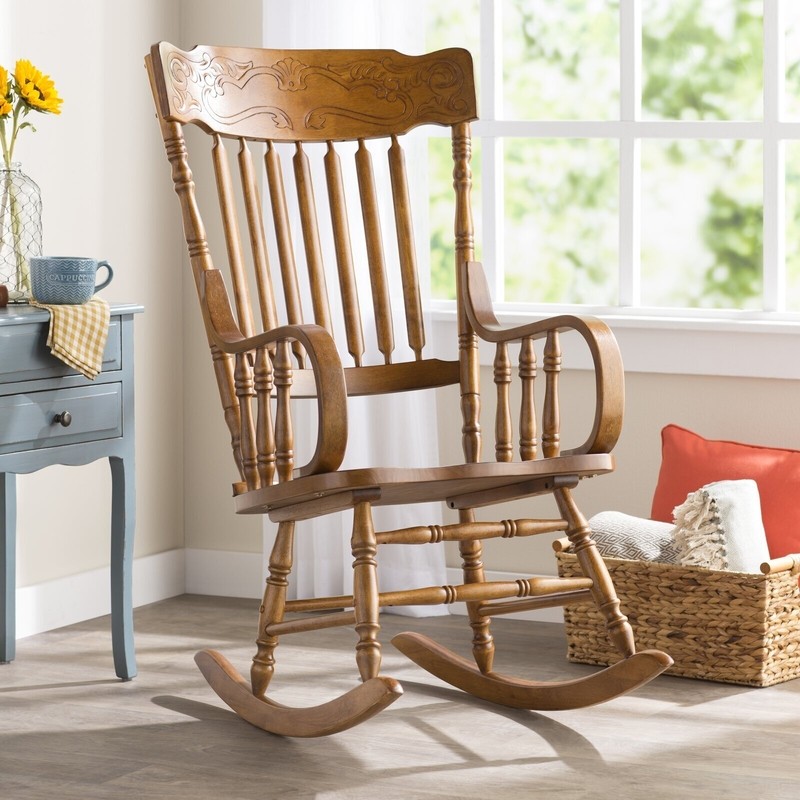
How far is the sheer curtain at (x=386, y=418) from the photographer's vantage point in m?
3.04

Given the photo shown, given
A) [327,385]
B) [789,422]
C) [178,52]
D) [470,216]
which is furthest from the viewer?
[789,422]

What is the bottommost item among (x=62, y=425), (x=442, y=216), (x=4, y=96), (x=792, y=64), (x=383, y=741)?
(x=383, y=741)

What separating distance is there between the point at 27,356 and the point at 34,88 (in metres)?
0.53

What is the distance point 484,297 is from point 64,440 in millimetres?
783

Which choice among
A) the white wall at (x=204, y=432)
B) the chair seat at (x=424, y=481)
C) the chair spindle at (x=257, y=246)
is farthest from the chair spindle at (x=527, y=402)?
the white wall at (x=204, y=432)

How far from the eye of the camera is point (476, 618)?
96.0 inches

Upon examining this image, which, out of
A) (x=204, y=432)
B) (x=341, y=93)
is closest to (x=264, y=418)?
(x=341, y=93)

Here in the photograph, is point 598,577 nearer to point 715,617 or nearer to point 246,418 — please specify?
point 715,617

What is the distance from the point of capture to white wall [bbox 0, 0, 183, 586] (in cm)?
297

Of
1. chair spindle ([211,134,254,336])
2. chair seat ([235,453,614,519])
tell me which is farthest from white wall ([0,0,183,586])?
chair seat ([235,453,614,519])

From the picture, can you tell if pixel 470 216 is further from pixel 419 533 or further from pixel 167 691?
pixel 167 691

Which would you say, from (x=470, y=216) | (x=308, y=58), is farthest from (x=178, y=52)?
(x=470, y=216)

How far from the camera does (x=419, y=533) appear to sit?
7.09 ft

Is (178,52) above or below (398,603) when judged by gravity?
above
